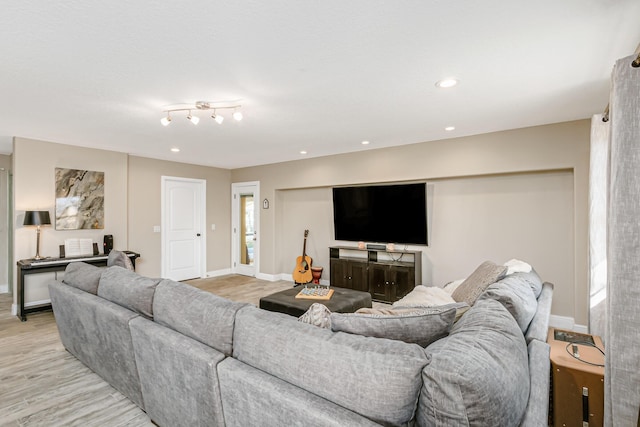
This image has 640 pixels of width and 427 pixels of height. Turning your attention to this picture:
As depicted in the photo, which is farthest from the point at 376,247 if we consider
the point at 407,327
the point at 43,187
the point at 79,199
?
the point at 43,187

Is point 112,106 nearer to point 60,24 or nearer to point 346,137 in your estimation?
point 60,24

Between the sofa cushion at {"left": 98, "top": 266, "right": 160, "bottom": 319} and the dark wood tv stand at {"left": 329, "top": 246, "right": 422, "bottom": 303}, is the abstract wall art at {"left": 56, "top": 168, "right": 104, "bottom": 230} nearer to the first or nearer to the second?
the sofa cushion at {"left": 98, "top": 266, "right": 160, "bottom": 319}

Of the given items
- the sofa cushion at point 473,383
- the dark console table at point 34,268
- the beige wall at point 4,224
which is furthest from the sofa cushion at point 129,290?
the beige wall at point 4,224

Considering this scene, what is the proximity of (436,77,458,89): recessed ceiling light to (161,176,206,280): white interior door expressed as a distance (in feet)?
17.3

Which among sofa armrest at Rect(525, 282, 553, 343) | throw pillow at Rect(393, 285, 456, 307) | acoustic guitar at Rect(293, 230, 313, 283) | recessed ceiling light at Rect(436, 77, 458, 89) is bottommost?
acoustic guitar at Rect(293, 230, 313, 283)

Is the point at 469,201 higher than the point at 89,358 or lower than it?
higher

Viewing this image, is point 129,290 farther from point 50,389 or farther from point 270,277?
point 270,277

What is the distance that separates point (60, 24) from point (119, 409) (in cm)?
253

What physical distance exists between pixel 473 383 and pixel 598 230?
268 cm

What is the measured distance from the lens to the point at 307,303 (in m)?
3.32

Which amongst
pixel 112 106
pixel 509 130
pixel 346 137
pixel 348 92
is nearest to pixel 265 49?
pixel 348 92

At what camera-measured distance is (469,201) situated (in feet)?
14.3

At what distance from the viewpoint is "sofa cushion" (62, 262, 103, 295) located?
2.57 metres

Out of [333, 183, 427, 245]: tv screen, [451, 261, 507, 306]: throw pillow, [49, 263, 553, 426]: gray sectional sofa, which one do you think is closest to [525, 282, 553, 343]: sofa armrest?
[49, 263, 553, 426]: gray sectional sofa
